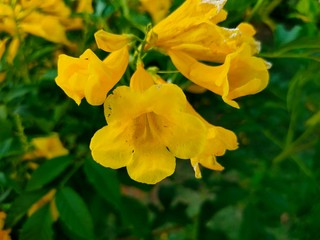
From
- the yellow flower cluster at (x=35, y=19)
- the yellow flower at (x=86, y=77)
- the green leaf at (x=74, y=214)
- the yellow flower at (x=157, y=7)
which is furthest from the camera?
the yellow flower at (x=157, y=7)

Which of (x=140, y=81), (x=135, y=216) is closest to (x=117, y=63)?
(x=140, y=81)

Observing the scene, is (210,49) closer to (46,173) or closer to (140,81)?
(140,81)

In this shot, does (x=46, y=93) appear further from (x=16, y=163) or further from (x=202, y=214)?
(x=202, y=214)

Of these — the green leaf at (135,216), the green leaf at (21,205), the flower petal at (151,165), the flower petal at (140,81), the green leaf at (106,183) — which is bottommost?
the green leaf at (135,216)

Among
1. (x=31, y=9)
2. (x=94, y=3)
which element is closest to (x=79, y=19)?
(x=94, y=3)

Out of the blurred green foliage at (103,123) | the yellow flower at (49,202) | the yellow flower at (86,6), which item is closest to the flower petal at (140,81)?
the blurred green foliage at (103,123)

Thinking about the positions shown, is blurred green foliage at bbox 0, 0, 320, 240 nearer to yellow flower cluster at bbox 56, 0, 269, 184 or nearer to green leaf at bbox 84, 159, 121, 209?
green leaf at bbox 84, 159, 121, 209

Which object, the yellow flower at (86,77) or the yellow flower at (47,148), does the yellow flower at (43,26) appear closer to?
the yellow flower at (47,148)
